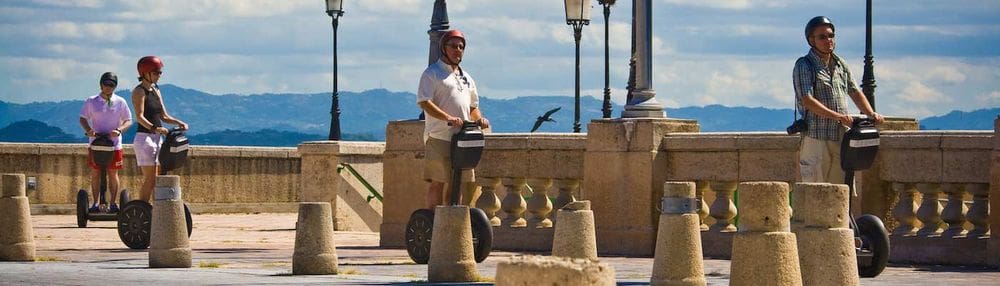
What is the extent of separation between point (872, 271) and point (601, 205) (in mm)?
4654

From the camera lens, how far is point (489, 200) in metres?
18.2

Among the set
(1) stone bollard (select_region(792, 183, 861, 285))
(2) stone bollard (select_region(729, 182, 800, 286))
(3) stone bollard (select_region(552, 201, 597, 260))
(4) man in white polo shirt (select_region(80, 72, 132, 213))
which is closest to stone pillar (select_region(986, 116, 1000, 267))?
(3) stone bollard (select_region(552, 201, 597, 260))

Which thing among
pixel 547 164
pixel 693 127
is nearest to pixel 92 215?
pixel 547 164

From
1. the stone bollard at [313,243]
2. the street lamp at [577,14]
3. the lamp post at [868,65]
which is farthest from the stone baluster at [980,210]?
the street lamp at [577,14]

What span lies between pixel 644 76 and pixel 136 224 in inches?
166

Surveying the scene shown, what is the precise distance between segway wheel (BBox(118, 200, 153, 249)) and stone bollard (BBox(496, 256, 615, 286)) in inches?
397

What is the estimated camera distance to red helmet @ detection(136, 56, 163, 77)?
1805 cm

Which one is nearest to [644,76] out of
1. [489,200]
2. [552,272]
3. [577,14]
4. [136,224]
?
[489,200]

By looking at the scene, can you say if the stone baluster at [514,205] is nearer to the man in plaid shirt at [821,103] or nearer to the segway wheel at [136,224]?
the segway wheel at [136,224]

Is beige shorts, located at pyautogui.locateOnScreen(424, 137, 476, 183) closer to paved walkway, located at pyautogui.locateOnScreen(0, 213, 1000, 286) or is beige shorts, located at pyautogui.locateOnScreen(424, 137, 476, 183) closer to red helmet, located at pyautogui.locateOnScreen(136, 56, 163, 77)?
paved walkway, located at pyautogui.locateOnScreen(0, 213, 1000, 286)

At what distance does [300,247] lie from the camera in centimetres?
1358

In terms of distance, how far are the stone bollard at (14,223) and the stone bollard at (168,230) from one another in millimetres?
1178

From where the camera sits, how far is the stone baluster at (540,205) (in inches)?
702

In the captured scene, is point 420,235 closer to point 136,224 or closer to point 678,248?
point 136,224
